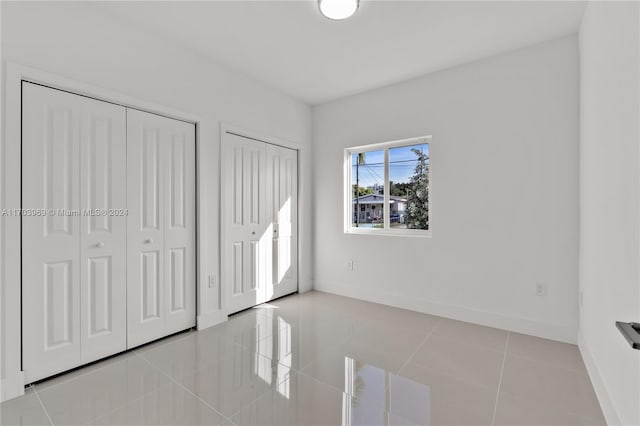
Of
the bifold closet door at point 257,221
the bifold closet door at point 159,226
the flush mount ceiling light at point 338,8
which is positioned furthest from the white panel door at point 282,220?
the flush mount ceiling light at point 338,8

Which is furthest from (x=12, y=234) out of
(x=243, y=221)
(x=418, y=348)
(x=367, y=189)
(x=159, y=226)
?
(x=367, y=189)

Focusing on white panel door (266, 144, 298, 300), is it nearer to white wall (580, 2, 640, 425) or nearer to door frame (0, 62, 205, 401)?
door frame (0, 62, 205, 401)

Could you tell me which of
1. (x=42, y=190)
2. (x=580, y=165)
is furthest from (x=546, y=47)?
(x=42, y=190)

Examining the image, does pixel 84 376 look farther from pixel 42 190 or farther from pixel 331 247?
pixel 331 247

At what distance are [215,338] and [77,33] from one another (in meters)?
2.65

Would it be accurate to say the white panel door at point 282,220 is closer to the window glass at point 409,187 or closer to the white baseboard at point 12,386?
the window glass at point 409,187

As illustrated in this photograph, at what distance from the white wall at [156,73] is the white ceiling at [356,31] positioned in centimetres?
15

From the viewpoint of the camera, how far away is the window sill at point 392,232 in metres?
3.49

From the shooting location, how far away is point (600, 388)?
70.9 inches

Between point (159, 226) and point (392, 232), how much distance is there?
8.56 ft

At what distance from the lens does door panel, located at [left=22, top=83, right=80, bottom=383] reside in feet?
6.36

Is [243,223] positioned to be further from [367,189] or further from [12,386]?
[12,386]

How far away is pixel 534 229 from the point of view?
2.76 meters

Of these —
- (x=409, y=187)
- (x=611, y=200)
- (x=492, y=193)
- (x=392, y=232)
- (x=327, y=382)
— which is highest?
(x=409, y=187)
